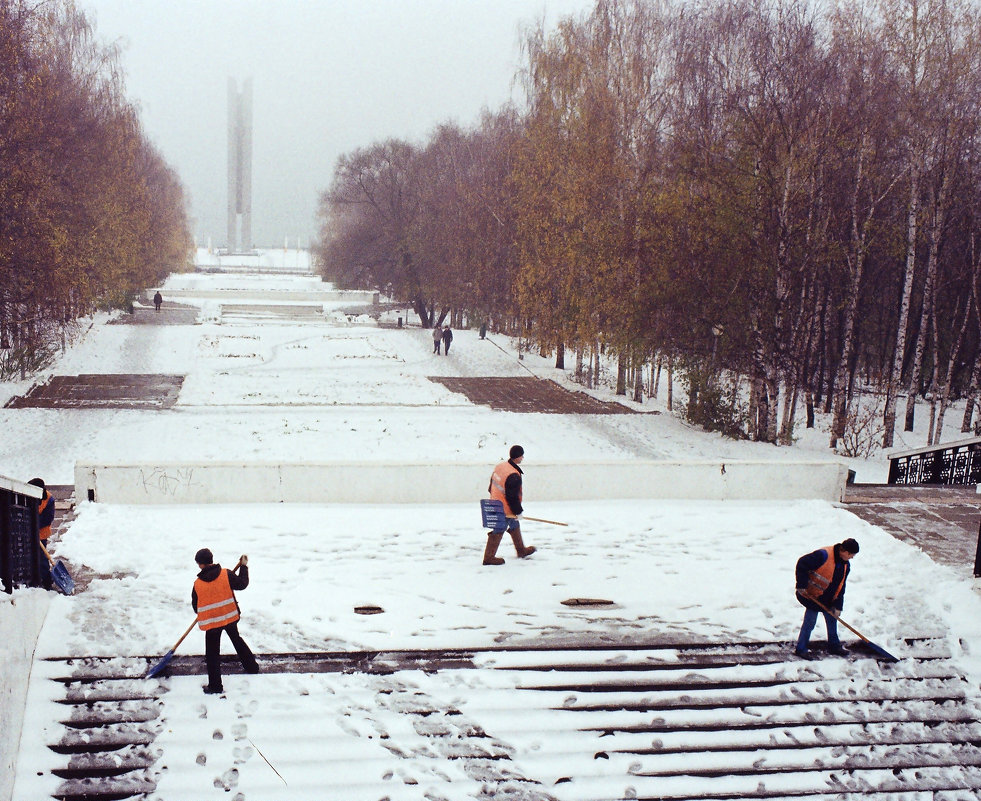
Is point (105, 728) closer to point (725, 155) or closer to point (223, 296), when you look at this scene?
point (725, 155)

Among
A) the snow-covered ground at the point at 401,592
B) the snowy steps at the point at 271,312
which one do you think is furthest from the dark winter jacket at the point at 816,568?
the snowy steps at the point at 271,312

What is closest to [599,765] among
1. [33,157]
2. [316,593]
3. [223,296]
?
[316,593]

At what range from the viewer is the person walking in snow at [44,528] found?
8219mm

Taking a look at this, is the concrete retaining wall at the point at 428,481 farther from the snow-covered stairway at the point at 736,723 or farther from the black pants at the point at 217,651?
the black pants at the point at 217,651

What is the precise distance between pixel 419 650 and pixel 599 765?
1901 mm

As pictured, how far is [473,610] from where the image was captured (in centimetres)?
889

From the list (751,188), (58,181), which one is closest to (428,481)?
(751,188)

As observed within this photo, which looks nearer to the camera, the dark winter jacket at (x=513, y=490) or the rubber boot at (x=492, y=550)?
the dark winter jacket at (x=513, y=490)

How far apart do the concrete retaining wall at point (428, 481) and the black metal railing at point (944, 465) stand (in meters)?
3.57

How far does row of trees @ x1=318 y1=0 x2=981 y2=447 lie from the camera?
836 inches

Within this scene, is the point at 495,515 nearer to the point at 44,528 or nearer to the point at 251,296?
the point at 44,528

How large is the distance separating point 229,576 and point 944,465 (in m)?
13.8

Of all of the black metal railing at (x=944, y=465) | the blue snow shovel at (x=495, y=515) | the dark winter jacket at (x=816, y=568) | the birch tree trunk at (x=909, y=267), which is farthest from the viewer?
the birch tree trunk at (x=909, y=267)

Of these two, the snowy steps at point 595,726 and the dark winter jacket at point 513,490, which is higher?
the dark winter jacket at point 513,490
